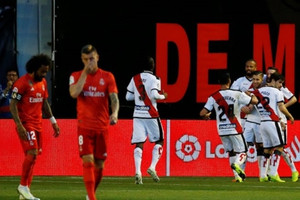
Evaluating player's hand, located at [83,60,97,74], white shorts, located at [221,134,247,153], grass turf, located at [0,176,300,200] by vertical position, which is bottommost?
grass turf, located at [0,176,300,200]

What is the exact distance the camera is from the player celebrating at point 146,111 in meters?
21.7

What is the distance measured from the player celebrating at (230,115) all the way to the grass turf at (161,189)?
527mm

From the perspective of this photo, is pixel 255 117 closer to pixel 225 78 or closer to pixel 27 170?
pixel 225 78

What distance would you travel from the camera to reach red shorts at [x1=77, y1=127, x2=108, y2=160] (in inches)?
588

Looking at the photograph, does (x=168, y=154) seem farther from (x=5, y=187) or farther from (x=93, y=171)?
(x=93, y=171)

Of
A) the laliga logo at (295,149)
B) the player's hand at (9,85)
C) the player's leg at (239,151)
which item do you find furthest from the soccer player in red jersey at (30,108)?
the laliga logo at (295,149)

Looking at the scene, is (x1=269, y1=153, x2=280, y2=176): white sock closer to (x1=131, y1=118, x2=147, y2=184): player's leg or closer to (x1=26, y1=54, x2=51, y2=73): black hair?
(x1=131, y1=118, x2=147, y2=184): player's leg

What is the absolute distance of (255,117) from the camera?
23766 millimetres

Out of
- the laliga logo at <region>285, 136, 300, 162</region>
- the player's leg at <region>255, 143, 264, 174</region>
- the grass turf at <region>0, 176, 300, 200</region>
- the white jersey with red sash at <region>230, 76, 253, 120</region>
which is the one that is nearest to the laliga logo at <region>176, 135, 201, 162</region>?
the grass turf at <region>0, 176, 300, 200</region>

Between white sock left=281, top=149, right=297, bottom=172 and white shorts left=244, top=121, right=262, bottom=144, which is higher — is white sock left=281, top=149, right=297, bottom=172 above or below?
below

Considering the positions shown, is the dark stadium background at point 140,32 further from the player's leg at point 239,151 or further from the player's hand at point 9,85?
the player's leg at point 239,151

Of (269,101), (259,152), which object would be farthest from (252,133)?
(269,101)

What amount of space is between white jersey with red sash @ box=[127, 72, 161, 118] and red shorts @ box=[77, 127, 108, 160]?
651cm

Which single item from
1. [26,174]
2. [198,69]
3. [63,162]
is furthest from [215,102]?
[26,174]
